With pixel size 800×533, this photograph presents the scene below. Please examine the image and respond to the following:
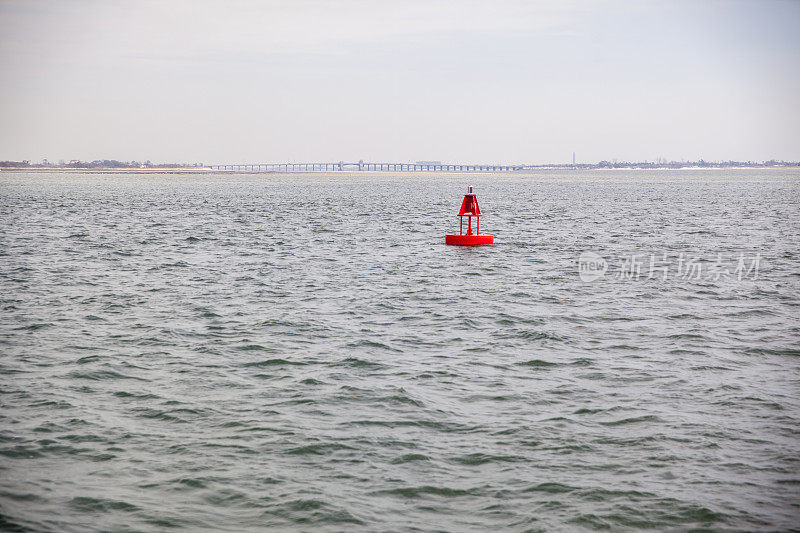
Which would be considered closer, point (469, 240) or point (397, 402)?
point (397, 402)

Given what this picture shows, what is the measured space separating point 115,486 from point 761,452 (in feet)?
28.9

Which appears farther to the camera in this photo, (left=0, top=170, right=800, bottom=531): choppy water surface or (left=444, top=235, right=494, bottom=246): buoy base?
(left=444, top=235, right=494, bottom=246): buoy base

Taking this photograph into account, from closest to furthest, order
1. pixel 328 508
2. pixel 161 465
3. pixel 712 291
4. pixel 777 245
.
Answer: pixel 328 508, pixel 161 465, pixel 712 291, pixel 777 245

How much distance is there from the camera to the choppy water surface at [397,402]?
347 inches

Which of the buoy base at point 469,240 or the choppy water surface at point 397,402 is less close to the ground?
the buoy base at point 469,240

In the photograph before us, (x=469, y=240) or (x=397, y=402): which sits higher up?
(x=469, y=240)

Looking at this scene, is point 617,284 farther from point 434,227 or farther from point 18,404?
point 434,227

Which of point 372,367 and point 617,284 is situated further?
point 617,284

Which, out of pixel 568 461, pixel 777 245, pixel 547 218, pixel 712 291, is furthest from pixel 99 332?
pixel 547 218

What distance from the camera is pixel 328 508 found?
8.70 metres

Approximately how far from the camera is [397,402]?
489 inches

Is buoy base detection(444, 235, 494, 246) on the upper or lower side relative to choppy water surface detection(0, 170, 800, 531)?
upper

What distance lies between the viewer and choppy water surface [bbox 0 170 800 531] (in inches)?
347

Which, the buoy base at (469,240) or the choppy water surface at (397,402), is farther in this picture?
the buoy base at (469,240)
